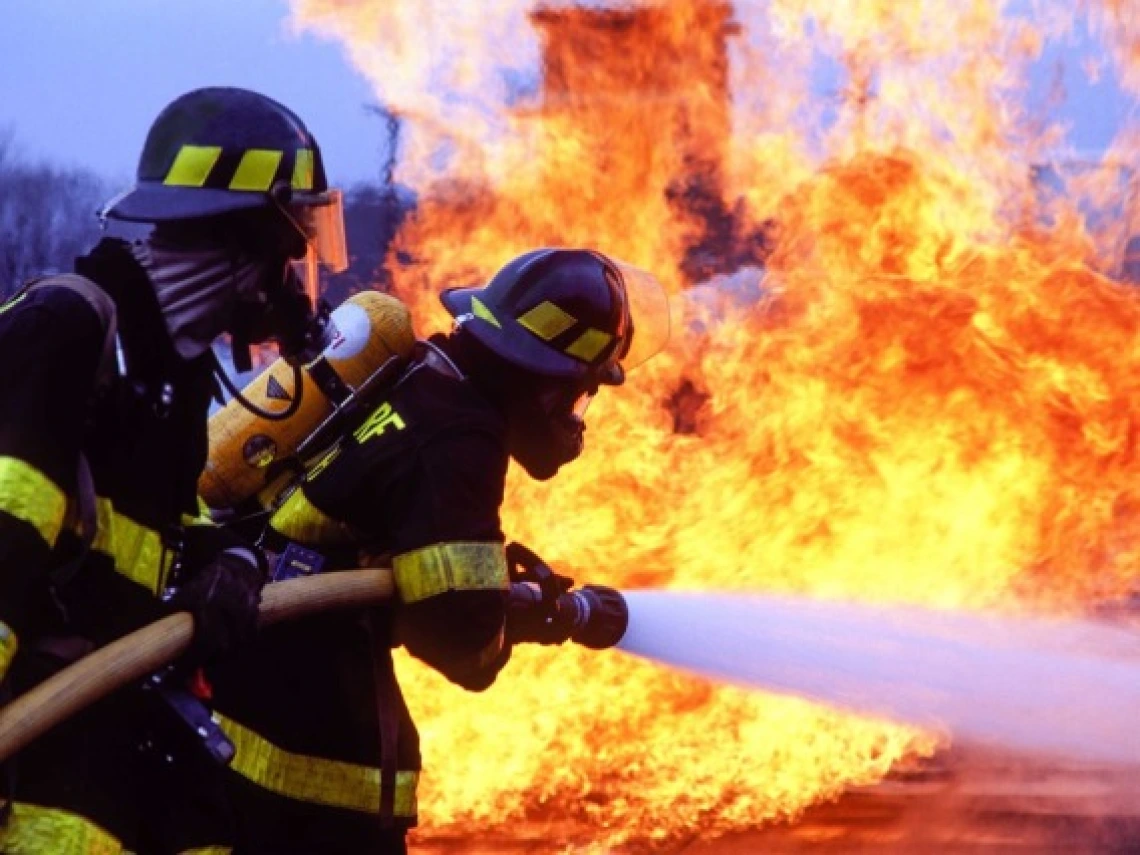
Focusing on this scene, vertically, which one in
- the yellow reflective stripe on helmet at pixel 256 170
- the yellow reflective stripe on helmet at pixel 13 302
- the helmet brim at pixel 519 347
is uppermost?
the yellow reflective stripe on helmet at pixel 256 170

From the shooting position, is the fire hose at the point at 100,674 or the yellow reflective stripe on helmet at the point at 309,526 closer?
the fire hose at the point at 100,674

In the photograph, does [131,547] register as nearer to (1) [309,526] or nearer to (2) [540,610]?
(1) [309,526]

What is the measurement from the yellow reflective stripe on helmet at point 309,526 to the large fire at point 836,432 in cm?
215

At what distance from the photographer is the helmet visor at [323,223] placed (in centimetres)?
289

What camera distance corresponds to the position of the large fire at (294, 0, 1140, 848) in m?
5.74

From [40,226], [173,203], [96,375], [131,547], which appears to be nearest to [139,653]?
[131,547]

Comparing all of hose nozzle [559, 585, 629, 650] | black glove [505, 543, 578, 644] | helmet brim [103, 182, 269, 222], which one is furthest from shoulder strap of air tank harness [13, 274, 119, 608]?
hose nozzle [559, 585, 629, 650]

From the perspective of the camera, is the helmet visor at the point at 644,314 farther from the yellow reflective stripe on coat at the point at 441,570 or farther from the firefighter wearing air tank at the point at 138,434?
the firefighter wearing air tank at the point at 138,434

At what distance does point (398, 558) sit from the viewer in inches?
130

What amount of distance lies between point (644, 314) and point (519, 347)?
63 cm

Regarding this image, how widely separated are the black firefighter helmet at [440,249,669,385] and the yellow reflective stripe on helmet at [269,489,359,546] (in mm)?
523

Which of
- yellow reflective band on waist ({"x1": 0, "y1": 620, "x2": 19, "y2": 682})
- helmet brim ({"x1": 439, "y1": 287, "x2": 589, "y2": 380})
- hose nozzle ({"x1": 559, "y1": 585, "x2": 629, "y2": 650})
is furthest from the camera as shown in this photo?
hose nozzle ({"x1": 559, "y1": 585, "x2": 629, "y2": 650})

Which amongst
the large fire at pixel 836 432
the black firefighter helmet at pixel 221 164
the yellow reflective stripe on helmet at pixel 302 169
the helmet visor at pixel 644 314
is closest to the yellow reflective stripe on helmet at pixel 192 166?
the black firefighter helmet at pixel 221 164

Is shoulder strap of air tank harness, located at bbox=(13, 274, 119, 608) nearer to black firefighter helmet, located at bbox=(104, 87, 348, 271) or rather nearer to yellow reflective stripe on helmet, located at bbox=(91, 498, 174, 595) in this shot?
yellow reflective stripe on helmet, located at bbox=(91, 498, 174, 595)
